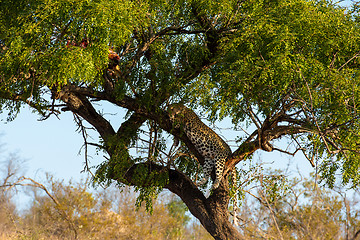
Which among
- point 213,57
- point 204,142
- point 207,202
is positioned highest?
point 213,57

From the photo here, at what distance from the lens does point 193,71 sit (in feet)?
28.4

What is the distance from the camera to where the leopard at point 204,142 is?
8844mm

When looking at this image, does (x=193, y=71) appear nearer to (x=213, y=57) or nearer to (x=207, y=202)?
(x=213, y=57)

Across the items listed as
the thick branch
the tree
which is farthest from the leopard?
the thick branch

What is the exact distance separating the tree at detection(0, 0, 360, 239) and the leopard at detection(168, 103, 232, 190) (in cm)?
20

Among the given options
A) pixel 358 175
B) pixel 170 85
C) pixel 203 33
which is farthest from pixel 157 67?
pixel 358 175

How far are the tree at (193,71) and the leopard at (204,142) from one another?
A: 0.20 metres

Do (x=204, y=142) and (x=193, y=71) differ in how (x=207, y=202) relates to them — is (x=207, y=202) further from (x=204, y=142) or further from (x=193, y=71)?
(x=193, y=71)

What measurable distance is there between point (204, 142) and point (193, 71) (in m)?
1.45

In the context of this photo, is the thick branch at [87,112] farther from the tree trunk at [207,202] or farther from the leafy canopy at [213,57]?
the tree trunk at [207,202]

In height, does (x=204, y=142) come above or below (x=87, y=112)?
below

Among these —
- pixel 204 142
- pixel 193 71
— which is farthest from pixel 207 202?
pixel 193 71

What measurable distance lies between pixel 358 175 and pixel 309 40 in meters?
3.36

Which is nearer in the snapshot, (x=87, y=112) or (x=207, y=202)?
(x=207, y=202)
